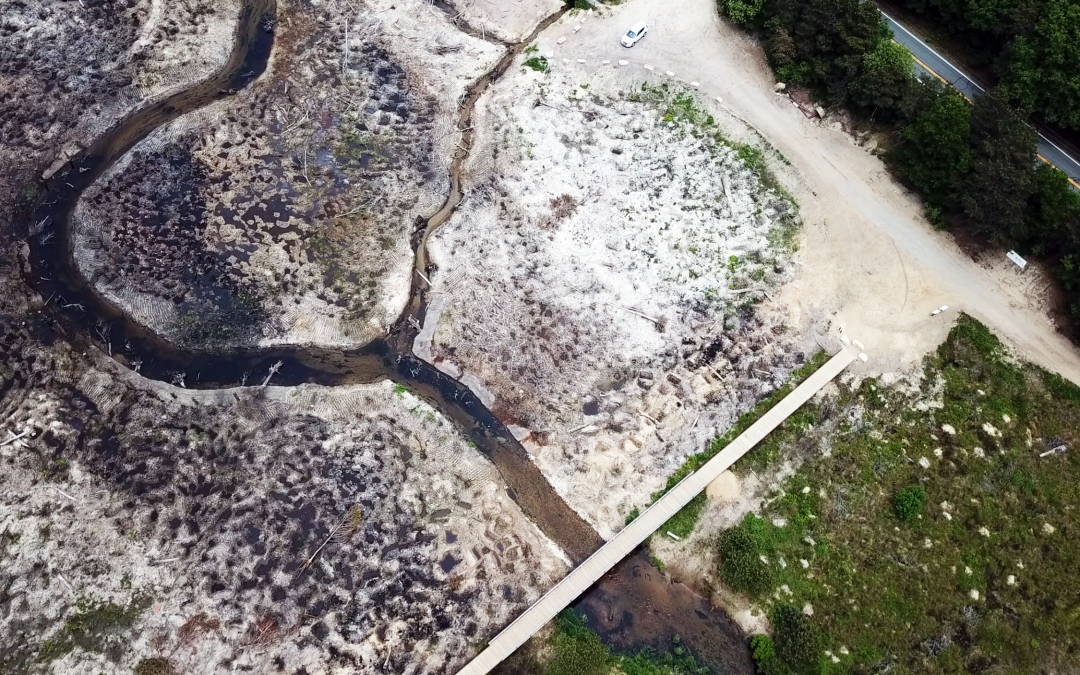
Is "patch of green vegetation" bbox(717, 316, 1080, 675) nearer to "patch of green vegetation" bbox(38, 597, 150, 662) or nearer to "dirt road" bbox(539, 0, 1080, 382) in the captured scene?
"dirt road" bbox(539, 0, 1080, 382)

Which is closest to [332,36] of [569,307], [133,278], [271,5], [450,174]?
[271,5]

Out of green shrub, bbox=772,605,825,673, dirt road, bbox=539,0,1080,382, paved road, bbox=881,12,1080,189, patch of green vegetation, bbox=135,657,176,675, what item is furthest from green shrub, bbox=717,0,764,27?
patch of green vegetation, bbox=135,657,176,675

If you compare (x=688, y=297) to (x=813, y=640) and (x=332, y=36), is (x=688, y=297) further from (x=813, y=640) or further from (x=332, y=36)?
(x=332, y=36)

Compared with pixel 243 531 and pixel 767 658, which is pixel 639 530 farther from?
pixel 243 531

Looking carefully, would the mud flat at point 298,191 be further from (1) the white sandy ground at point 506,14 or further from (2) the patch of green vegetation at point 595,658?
(2) the patch of green vegetation at point 595,658

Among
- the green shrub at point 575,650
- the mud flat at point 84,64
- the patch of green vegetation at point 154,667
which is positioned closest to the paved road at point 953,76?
the green shrub at point 575,650

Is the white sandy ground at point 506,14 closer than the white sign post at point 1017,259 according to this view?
No
